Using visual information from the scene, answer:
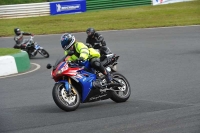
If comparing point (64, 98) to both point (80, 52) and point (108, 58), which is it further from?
point (108, 58)

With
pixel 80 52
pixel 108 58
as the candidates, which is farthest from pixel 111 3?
pixel 80 52

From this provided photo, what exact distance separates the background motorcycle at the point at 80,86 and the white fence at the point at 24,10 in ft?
81.3

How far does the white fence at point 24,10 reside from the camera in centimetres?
3444

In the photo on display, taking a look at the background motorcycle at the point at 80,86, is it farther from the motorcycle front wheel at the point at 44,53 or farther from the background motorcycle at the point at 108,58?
the motorcycle front wheel at the point at 44,53

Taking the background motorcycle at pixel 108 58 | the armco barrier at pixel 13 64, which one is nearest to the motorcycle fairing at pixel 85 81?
the background motorcycle at pixel 108 58

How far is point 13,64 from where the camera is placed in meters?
15.5

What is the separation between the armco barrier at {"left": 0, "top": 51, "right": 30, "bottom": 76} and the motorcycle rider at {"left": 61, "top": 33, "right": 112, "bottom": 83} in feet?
17.7

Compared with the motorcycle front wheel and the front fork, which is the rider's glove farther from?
the motorcycle front wheel

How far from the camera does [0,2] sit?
39781mm

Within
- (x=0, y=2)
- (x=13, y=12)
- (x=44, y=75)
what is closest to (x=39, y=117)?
(x=44, y=75)

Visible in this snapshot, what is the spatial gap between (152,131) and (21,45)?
581 inches

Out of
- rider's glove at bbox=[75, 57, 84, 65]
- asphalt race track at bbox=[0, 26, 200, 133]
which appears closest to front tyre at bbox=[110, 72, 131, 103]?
asphalt race track at bbox=[0, 26, 200, 133]

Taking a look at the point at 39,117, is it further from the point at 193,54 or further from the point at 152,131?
the point at 193,54

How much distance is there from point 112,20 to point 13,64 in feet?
58.2
